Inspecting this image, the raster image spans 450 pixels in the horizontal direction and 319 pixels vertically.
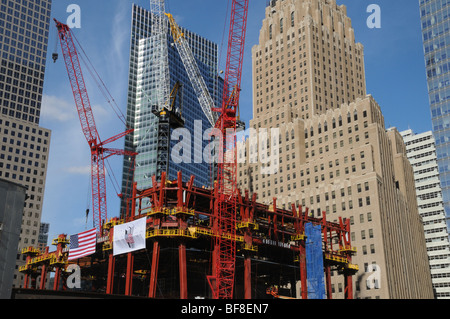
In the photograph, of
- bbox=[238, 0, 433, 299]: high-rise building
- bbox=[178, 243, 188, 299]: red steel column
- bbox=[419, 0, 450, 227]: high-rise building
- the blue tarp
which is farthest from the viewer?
bbox=[419, 0, 450, 227]: high-rise building

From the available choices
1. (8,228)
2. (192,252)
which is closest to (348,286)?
(192,252)

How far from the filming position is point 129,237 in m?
102

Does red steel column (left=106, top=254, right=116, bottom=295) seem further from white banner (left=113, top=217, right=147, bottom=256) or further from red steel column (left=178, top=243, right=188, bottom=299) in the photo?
red steel column (left=178, top=243, right=188, bottom=299)

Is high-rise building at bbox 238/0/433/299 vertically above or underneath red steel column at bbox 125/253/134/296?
above

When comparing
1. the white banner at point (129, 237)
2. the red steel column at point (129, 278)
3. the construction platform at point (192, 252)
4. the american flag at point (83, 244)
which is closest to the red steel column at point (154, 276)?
the construction platform at point (192, 252)

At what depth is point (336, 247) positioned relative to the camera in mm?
151750

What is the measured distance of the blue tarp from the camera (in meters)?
120

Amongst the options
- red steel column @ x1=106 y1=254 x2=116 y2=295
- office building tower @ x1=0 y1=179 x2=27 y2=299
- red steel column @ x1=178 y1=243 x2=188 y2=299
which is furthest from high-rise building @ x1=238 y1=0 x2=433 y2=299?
office building tower @ x1=0 y1=179 x2=27 y2=299

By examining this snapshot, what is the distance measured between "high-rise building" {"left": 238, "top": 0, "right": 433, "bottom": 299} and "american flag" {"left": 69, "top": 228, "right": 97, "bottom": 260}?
6333 centimetres

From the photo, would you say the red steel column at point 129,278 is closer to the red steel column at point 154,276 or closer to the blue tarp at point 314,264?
the red steel column at point 154,276

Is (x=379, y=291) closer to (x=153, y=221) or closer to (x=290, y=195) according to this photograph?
(x=290, y=195)

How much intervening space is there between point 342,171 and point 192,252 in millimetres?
64282

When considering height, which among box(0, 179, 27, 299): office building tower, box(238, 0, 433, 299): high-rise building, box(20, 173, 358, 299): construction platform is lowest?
box(0, 179, 27, 299): office building tower

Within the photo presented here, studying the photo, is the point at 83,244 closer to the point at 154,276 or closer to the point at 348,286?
the point at 154,276
